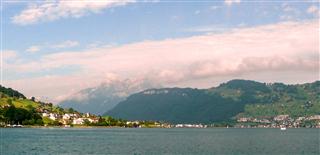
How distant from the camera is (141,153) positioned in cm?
12250

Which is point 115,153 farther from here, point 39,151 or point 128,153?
point 39,151

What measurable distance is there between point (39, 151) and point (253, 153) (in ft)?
187

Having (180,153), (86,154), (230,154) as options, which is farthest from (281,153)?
(86,154)

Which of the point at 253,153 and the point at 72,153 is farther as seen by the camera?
the point at 253,153

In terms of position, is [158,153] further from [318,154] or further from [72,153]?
[318,154]

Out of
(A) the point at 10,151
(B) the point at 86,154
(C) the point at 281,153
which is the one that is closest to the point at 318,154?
(C) the point at 281,153

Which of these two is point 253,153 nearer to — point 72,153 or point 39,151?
point 72,153

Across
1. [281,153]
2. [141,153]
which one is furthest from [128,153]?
[281,153]

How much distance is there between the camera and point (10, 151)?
11781cm

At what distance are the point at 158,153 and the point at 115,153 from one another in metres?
11.3

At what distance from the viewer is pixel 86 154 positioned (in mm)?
116000

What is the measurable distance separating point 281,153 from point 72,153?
56.9 metres

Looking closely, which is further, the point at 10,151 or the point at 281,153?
the point at 281,153

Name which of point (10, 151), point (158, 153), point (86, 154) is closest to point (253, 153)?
point (158, 153)
